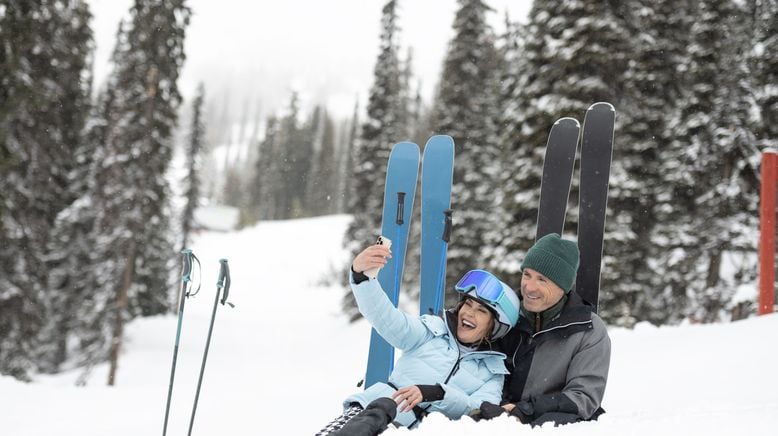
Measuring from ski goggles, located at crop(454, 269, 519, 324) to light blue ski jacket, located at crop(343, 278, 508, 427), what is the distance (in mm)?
245

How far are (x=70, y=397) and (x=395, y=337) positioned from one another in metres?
7.28

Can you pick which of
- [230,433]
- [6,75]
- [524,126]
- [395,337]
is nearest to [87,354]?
[6,75]

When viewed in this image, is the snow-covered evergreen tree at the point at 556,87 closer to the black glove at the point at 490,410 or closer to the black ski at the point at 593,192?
the black ski at the point at 593,192

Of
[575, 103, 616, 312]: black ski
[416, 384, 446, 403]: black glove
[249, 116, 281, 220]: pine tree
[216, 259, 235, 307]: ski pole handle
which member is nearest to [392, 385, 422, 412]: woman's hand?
[416, 384, 446, 403]: black glove

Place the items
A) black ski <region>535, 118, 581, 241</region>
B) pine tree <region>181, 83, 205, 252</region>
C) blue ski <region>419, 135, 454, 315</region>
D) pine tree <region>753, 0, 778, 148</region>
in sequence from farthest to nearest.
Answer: pine tree <region>181, 83, 205, 252</region>
pine tree <region>753, 0, 778, 148</region>
blue ski <region>419, 135, 454, 315</region>
black ski <region>535, 118, 581, 241</region>

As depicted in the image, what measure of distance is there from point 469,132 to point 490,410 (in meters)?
17.6

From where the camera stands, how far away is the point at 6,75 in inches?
425

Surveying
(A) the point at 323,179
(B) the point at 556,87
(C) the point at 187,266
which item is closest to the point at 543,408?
(C) the point at 187,266

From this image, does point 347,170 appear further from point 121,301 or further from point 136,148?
point 121,301

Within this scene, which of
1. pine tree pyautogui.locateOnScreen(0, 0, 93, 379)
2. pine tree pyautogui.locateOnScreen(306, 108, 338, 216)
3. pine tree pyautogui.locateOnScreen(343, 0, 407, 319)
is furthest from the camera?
Result: pine tree pyautogui.locateOnScreen(306, 108, 338, 216)

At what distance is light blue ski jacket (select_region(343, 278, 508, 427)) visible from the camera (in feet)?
9.70

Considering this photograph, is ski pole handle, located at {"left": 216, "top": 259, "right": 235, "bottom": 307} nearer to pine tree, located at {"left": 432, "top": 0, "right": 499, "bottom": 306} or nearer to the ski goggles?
the ski goggles

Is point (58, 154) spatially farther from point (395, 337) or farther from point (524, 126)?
point (395, 337)

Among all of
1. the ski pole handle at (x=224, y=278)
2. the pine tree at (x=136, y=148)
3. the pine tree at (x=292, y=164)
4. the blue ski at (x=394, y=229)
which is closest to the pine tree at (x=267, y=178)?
the pine tree at (x=292, y=164)
